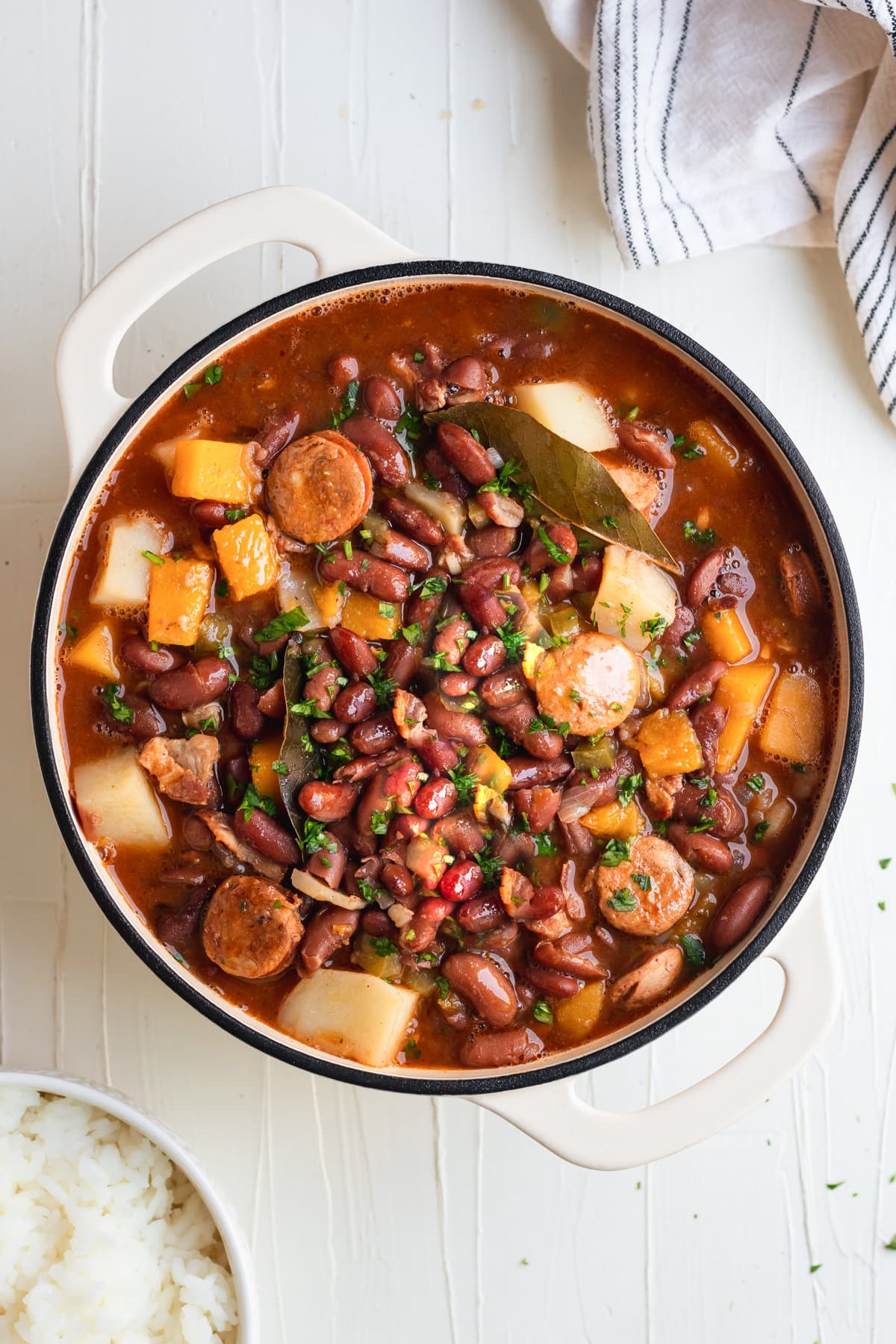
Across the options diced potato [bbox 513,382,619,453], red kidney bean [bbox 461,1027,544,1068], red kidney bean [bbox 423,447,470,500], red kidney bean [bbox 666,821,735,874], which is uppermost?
diced potato [bbox 513,382,619,453]

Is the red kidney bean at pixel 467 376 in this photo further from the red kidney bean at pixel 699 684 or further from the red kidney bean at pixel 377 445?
the red kidney bean at pixel 699 684

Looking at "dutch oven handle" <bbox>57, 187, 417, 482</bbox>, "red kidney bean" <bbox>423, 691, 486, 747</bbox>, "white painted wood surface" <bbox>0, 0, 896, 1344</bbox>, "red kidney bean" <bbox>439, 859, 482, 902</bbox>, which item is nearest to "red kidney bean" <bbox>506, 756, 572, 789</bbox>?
"red kidney bean" <bbox>423, 691, 486, 747</bbox>

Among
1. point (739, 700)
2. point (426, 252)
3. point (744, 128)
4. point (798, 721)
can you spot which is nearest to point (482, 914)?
point (739, 700)

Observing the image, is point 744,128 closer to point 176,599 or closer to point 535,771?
point 535,771

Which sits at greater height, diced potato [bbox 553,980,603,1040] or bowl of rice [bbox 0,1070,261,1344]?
diced potato [bbox 553,980,603,1040]

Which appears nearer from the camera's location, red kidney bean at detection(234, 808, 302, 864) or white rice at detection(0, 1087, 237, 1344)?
red kidney bean at detection(234, 808, 302, 864)

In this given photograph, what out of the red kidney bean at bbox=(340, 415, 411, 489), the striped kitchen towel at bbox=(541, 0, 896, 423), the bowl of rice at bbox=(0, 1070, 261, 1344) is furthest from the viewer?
the striped kitchen towel at bbox=(541, 0, 896, 423)

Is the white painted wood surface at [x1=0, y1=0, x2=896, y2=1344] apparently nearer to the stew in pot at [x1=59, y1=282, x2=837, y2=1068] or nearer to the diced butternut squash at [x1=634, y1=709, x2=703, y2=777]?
the stew in pot at [x1=59, y1=282, x2=837, y2=1068]

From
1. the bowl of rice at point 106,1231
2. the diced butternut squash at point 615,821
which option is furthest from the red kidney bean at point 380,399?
the bowl of rice at point 106,1231
